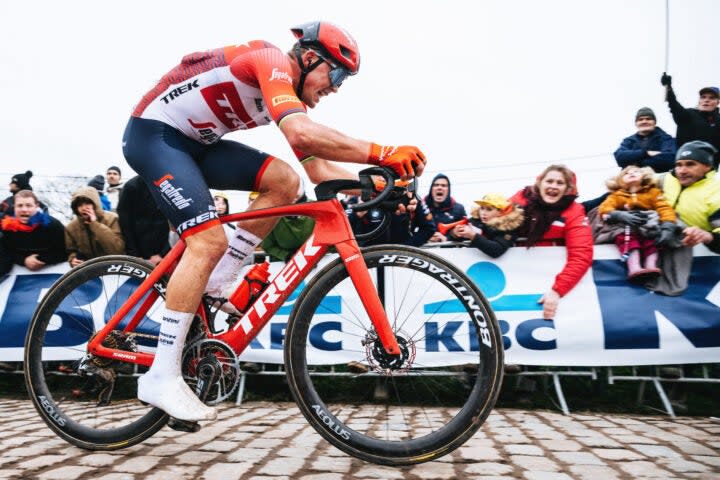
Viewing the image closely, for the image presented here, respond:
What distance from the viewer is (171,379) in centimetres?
269

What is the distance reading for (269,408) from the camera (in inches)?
185

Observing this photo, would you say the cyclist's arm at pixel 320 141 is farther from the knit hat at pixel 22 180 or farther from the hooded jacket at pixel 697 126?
the knit hat at pixel 22 180

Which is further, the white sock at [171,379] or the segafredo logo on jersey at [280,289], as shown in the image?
the segafredo logo on jersey at [280,289]

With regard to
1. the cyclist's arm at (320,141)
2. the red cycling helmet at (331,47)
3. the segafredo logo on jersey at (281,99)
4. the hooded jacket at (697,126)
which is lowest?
the cyclist's arm at (320,141)

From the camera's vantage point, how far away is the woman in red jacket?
193 inches

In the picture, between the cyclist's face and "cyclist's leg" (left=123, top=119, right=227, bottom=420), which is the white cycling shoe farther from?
the cyclist's face

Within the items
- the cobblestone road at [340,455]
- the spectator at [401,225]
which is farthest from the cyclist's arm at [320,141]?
the spectator at [401,225]

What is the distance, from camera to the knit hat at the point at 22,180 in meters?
8.27

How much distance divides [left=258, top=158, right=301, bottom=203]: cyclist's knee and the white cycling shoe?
1.12m

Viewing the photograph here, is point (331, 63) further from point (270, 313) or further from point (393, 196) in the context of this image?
point (270, 313)

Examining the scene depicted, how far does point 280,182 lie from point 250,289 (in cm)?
63

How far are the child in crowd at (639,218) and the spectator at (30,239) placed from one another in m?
5.86

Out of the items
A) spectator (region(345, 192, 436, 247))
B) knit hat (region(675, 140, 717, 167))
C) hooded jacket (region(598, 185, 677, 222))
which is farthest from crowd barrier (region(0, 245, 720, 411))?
knit hat (region(675, 140, 717, 167))

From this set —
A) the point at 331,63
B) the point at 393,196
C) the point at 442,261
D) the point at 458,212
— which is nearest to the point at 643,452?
the point at 442,261
